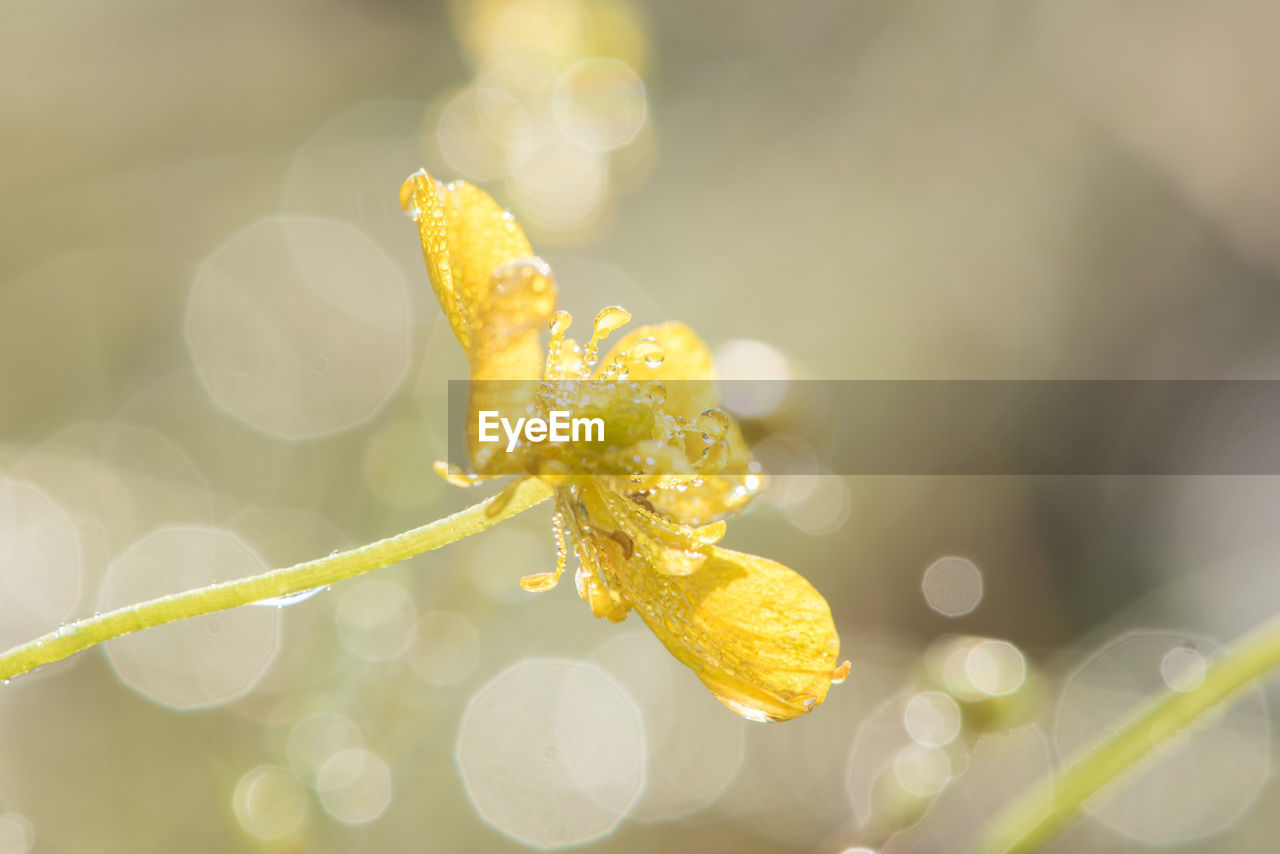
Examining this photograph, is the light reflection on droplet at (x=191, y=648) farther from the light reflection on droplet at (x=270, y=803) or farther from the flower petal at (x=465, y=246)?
the flower petal at (x=465, y=246)

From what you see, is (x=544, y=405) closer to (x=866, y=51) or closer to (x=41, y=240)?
(x=41, y=240)

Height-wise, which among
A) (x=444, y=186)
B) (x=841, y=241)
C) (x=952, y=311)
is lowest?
(x=952, y=311)

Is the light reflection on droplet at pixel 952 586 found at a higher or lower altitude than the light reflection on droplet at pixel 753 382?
lower

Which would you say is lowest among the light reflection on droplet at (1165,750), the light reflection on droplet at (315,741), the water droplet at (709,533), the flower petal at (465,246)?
the light reflection on droplet at (1165,750)

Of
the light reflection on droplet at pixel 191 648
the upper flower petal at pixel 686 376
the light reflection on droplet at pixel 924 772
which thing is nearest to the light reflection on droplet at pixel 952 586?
the light reflection on droplet at pixel 924 772

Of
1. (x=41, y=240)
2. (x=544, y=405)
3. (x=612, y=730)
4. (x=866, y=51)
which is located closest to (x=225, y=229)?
(x=41, y=240)

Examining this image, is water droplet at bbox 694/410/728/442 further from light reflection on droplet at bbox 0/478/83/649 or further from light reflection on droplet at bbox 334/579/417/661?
light reflection on droplet at bbox 0/478/83/649

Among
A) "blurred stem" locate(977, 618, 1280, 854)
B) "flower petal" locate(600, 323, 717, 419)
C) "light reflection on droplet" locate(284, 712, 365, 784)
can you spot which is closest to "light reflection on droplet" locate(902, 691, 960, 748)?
"blurred stem" locate(977, 618, 1280, 854)

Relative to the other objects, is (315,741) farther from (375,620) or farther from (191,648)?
(191,648)
